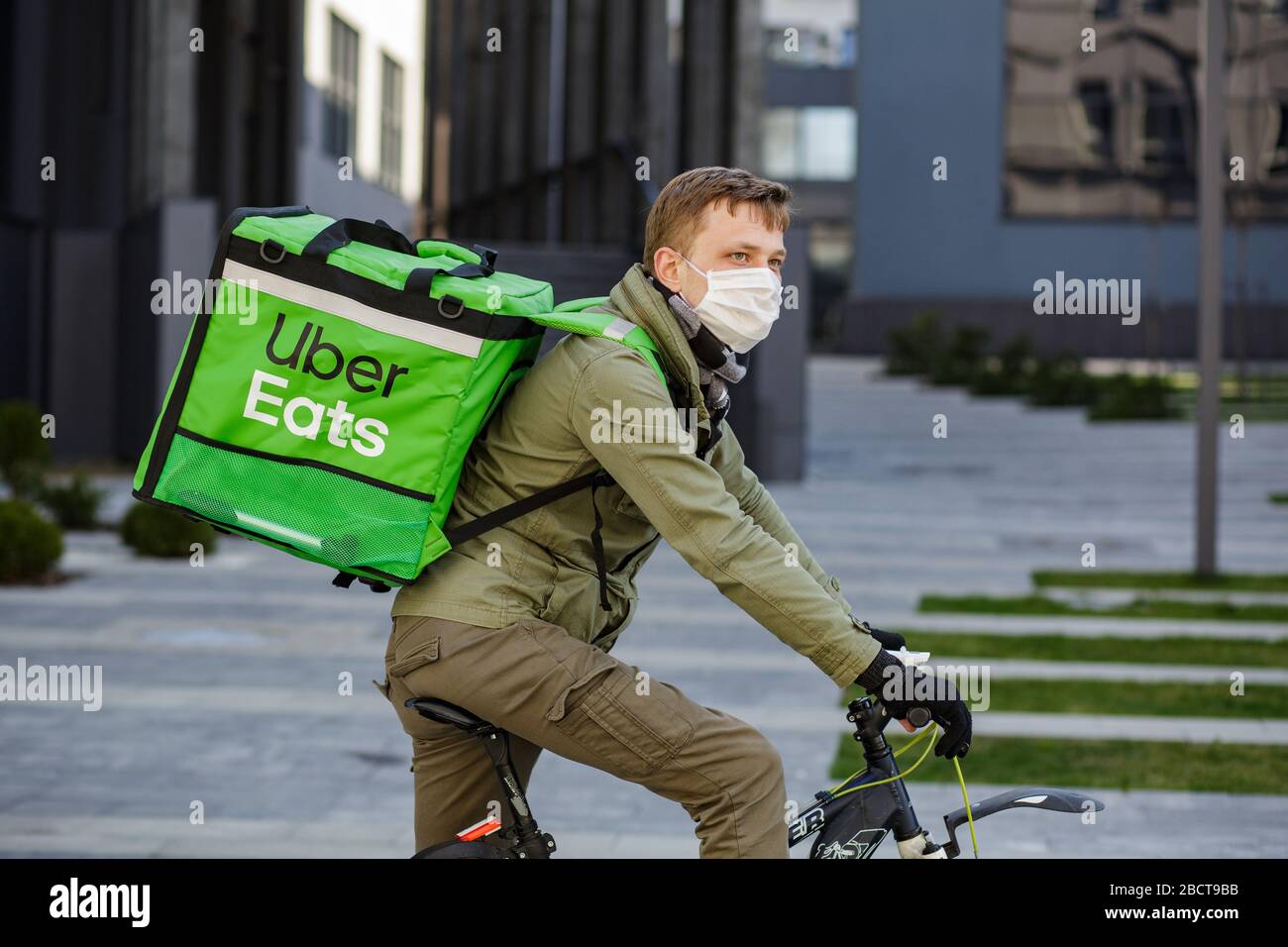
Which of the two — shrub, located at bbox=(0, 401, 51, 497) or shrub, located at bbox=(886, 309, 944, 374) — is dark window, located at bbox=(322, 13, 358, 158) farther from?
shrub, located at bbox=(886, 309, 944, 374)

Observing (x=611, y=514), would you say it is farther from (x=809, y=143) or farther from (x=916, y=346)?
(x=809, y=143)

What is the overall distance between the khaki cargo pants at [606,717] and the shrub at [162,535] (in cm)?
1039

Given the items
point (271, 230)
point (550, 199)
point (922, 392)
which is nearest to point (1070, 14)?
point (922, 392)

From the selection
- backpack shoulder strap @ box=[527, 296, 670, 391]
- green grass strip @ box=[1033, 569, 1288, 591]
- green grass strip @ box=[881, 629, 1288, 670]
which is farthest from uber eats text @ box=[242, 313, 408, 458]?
green grass strip @ box=[1033, 569, 1288, 591]

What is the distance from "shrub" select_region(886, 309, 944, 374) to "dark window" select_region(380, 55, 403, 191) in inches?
433

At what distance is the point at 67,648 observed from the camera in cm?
955

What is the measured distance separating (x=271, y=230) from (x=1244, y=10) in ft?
140

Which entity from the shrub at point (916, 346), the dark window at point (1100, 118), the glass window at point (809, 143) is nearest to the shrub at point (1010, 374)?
the shrub at point (916, 346)

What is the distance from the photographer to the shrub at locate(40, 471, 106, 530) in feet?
47.9

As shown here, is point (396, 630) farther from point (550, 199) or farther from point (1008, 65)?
point (1008, 65)

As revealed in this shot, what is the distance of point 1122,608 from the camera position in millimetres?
11266

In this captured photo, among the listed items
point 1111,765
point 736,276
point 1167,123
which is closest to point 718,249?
point 736,276
